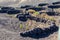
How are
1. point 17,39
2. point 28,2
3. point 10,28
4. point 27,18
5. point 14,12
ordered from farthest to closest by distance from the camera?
point 28,2, point 14,12, point 27,18, point 10,28, point 17,39

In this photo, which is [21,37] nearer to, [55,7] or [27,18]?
[27,18]

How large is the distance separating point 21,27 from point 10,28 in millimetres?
1134

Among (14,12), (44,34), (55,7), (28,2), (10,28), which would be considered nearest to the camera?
(44,34)

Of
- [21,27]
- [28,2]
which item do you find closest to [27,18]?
[21,27]

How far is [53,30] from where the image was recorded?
1912 centimetres

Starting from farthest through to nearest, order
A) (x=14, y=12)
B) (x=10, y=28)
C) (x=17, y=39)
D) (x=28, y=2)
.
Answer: (x=28, y=2), (x=14, y=12), (x=10, y=28), (x=17, y=39)

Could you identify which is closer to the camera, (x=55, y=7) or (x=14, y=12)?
(x=14, y=12)

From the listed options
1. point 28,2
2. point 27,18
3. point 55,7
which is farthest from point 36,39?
point 28,2

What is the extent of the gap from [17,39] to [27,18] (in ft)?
30.8

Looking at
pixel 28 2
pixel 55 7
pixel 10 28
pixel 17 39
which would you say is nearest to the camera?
pixel 17 39

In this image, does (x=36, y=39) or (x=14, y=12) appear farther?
(x=14, y=12)

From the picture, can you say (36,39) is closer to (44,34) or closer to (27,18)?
(44,34)

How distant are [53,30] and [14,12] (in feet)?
46.2

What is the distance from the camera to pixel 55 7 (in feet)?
121
